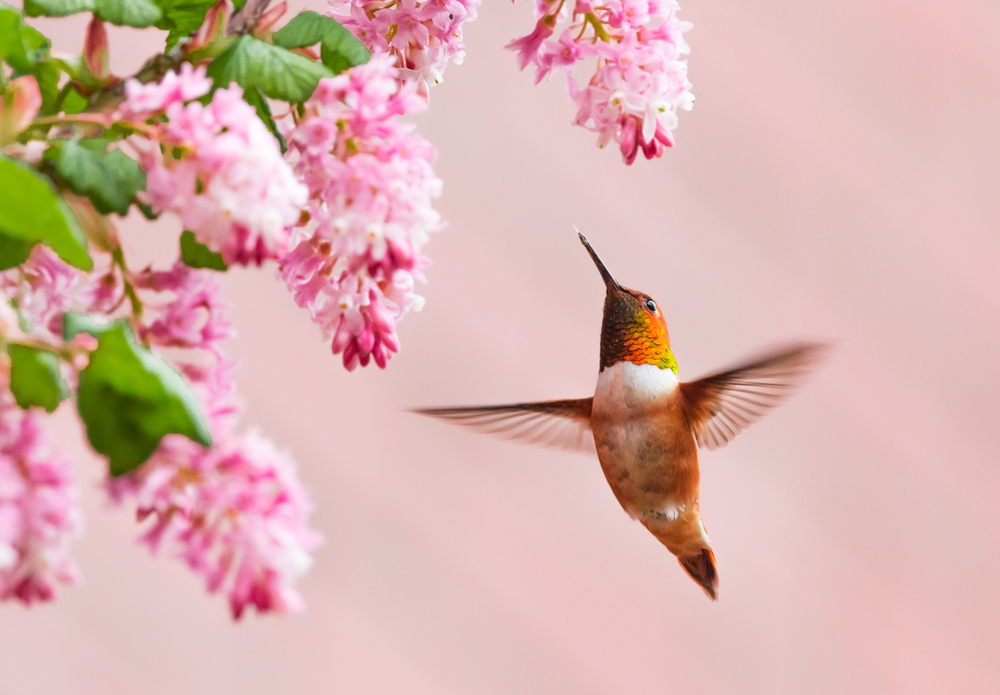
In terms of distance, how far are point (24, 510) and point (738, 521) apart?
2123mm

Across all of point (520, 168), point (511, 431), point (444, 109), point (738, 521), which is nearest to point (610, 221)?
point (520, 168)

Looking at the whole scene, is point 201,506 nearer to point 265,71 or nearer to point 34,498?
point 34,498

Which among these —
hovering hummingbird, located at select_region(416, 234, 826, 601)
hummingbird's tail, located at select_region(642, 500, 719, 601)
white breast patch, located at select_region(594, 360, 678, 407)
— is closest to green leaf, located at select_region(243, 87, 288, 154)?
hovering hummingbird, located at select_region(416, 234, 826, 601)

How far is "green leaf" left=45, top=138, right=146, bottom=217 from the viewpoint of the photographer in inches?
16.4

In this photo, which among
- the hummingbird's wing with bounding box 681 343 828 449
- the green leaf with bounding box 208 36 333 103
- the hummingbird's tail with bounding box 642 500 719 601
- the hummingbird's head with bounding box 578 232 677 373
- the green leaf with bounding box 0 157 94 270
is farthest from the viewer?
the hummingbird's tail with bounding box 642 500 719 601

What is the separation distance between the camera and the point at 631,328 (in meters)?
0.90

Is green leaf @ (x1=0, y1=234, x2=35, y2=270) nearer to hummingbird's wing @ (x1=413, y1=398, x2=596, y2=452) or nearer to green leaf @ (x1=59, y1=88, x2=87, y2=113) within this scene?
green leaf @ (x1=59, y1=88, x2=87, y2=113)

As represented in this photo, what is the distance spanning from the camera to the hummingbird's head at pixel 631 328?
0.88m

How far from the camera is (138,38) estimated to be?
1921 millimetres

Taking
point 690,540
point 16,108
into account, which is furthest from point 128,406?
point 690,540

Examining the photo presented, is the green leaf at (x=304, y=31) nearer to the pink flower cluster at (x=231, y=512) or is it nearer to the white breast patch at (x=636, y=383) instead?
the pink flower cluster at (x=231, y=512)

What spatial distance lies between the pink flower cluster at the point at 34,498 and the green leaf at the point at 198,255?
11cm

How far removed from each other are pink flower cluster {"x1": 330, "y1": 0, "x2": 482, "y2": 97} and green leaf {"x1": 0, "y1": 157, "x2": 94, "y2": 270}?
12.1 inches

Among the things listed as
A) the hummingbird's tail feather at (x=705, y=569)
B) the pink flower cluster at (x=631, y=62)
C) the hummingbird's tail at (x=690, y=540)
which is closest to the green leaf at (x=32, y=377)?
the pink flower cluster at (x=631, y=62)
